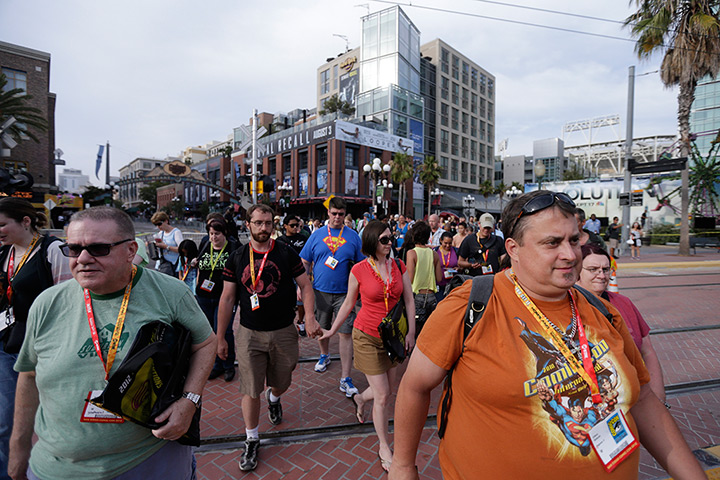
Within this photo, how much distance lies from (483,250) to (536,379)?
16.4 ft

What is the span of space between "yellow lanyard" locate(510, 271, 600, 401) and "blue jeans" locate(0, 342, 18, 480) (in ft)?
10.7

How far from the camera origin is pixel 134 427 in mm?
1561

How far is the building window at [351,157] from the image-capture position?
3912 centimetres

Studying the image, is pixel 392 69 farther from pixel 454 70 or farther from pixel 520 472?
pixel 520 472

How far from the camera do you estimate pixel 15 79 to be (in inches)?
1150

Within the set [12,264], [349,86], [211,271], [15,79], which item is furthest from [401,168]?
[12,264]

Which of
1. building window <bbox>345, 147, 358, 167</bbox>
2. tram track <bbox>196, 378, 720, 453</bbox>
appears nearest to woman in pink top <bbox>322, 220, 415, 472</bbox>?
tram track <bbox>196, 378, 720, 453</bbox>

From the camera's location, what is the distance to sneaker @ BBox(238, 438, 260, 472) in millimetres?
2748

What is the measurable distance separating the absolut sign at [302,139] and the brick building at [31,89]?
19.7 m

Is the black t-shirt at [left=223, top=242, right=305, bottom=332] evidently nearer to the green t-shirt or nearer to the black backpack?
the green t-shirt

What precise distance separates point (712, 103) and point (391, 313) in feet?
199

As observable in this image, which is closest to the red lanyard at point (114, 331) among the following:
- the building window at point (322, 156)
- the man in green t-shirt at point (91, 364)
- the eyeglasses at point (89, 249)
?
the man in green t-shirt at point (91, 364)

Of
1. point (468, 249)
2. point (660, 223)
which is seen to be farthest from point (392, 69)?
point (468, 249)

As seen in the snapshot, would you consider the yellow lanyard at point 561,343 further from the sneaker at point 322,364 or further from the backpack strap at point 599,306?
the sneaker at point 322,364
